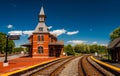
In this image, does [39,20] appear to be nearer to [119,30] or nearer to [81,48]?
[119,30]

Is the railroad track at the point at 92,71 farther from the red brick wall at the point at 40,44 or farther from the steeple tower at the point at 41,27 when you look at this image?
the steeple tower at the point at 41,27

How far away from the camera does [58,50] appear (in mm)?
62719

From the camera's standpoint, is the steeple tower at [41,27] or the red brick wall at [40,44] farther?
the steeple tower at [41,27]

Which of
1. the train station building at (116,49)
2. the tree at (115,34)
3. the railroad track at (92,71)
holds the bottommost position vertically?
the railroad track at (92,71)

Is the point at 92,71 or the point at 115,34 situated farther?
the point at 115,34

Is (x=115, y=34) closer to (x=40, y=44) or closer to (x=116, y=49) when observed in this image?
(x=40, y=44)

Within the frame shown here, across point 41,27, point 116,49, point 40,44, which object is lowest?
point 116,49

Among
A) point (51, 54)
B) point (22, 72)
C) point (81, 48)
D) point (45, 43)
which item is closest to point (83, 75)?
point (22, 72)

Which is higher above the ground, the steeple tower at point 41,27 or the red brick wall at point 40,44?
the steeple tower at point 41,27

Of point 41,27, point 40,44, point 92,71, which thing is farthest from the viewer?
point 41,27

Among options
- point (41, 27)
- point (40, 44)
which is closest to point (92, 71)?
point (40, 44)

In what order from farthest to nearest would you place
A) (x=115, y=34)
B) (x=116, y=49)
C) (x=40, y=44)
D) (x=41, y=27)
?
(x=115, y=34)
(x=41, y=27)
(x=40, y=44)
(x=116, y=49)

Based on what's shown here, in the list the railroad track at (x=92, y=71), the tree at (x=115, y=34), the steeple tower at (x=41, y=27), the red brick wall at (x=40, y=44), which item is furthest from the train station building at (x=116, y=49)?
the tree at (x=115, y=34)

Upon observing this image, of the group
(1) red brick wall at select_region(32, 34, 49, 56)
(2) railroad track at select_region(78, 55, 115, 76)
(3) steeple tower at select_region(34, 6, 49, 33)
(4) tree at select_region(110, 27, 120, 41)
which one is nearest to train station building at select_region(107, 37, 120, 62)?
(2) railroad track at select_region(78, 55, 115, 76)
